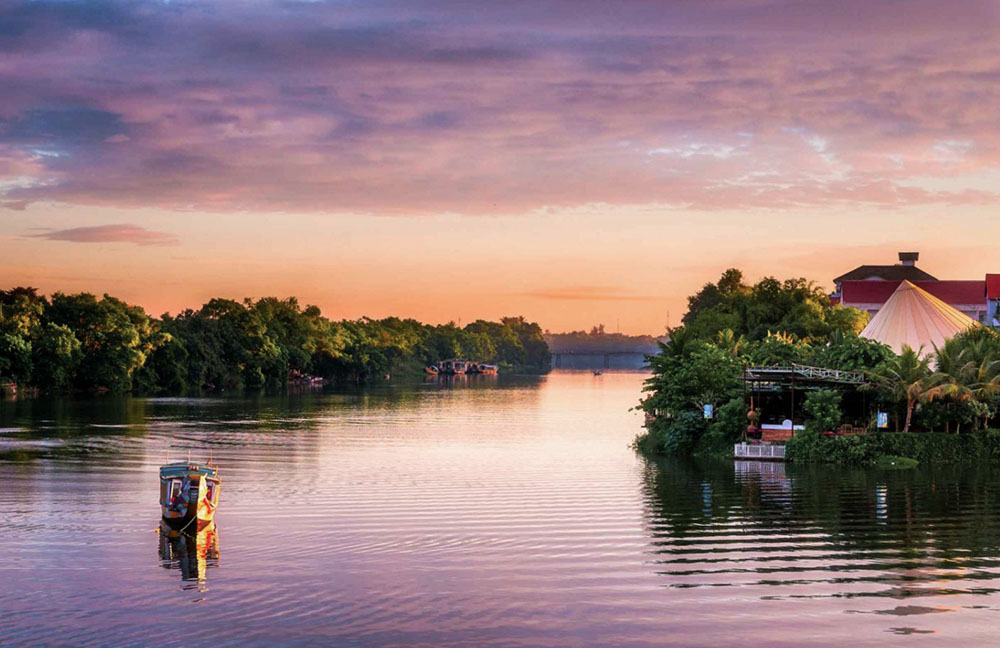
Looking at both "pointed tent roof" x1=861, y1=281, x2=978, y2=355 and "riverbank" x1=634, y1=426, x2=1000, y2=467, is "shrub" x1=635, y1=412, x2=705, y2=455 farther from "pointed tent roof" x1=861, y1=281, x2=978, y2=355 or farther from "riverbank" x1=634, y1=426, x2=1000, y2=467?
"pointed tent roof" x1=861, y1=281, x2=978, y2=355

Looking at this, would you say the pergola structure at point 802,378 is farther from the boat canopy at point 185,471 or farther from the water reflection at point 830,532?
the boat canopy at point 185,471

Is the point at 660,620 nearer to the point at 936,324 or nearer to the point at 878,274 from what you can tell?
the point at 936,324

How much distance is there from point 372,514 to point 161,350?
10375 cm

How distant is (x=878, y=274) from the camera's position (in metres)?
148

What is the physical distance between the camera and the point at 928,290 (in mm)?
119312

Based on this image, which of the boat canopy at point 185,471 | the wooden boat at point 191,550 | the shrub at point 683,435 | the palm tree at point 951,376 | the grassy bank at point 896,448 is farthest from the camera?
the shrub at point 683,435

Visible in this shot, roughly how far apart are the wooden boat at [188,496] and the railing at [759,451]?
91.2 feet

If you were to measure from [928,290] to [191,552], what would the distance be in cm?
10335

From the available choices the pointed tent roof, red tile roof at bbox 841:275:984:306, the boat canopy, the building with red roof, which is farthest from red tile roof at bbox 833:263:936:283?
the boat canopy

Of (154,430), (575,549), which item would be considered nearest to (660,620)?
(575,549)

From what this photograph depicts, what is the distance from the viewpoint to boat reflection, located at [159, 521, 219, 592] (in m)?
28.1

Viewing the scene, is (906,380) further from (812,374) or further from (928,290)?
(928,290)

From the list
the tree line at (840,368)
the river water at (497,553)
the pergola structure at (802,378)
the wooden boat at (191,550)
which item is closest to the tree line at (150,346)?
the river water at (497,553)

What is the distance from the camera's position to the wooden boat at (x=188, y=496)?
110 ft
